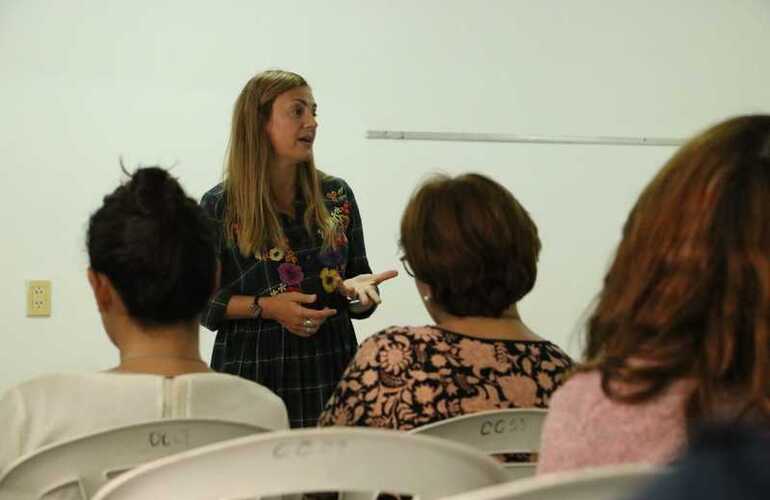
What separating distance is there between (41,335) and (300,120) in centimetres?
153

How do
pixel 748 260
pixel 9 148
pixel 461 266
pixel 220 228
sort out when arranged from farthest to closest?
pixel 9 148
pixel 220 228
pixel 461 266
pixel 748 260

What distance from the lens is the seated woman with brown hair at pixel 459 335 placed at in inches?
58.4

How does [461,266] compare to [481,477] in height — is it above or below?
above

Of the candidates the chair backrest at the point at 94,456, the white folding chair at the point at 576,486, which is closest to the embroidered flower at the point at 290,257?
the chair backrest at the point at 94,456

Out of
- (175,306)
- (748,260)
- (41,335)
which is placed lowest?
(41,335)

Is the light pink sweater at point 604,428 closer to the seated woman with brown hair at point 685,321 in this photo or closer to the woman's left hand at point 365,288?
the seated woman with brown hair at point 685,321

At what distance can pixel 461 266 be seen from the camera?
5.28 ft

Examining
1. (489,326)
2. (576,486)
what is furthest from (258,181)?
(576,486)

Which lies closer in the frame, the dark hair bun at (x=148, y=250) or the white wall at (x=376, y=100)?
the dark hair bun at (x=148, y=250)

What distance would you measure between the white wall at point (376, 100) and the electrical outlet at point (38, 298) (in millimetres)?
31

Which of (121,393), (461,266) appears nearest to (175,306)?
(121,393)

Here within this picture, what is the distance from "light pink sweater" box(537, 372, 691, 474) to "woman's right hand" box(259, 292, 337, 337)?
52.7 inches

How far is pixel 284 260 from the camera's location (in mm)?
2363

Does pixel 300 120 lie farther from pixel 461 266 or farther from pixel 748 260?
pixel 748 260
